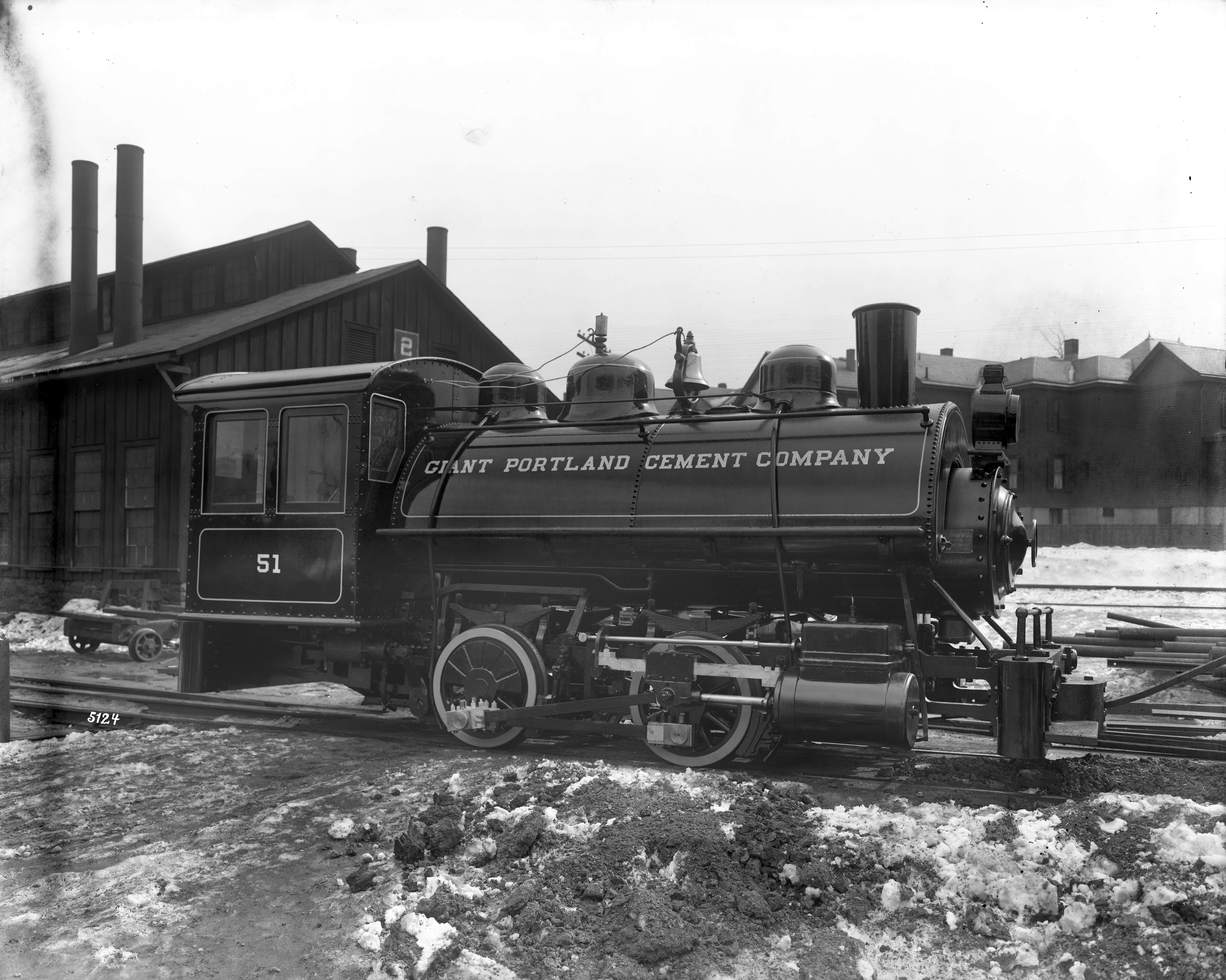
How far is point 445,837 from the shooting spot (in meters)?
4.85

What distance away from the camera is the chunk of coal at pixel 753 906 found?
4.13 m

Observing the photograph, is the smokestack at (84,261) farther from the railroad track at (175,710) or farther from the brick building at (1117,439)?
the brick building at (1117,439)

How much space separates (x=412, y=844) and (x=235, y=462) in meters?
4.58

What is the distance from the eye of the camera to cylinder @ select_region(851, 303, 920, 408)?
6.78 metres

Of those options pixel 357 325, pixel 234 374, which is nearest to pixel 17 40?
pixel 234 374

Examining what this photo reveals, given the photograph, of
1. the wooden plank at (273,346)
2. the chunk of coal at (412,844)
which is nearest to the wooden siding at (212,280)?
the wooden plank at (273,346)

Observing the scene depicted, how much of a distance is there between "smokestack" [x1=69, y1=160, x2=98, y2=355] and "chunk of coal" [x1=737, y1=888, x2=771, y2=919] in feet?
62.0

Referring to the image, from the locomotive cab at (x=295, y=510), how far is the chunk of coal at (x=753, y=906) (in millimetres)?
4325

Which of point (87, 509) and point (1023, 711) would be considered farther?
point (87, 509)

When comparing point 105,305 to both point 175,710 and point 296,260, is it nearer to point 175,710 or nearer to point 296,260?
point 296,260

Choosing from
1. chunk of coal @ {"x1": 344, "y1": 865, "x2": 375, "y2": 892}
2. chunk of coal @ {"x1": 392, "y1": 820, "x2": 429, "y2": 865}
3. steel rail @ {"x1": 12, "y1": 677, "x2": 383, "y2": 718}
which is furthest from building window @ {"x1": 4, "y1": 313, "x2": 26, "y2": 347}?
chunk of coal @ {"x1": 344, "y1": 865, "x2": 375, "y2": 892}

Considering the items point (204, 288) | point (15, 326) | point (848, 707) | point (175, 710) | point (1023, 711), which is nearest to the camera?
point (1023, 711)

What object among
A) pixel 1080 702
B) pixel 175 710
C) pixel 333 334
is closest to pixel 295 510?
pixel 175 710

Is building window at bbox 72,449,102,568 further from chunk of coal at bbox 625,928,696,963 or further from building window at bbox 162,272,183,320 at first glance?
chunk of coal at bbox 625,928,696,963
